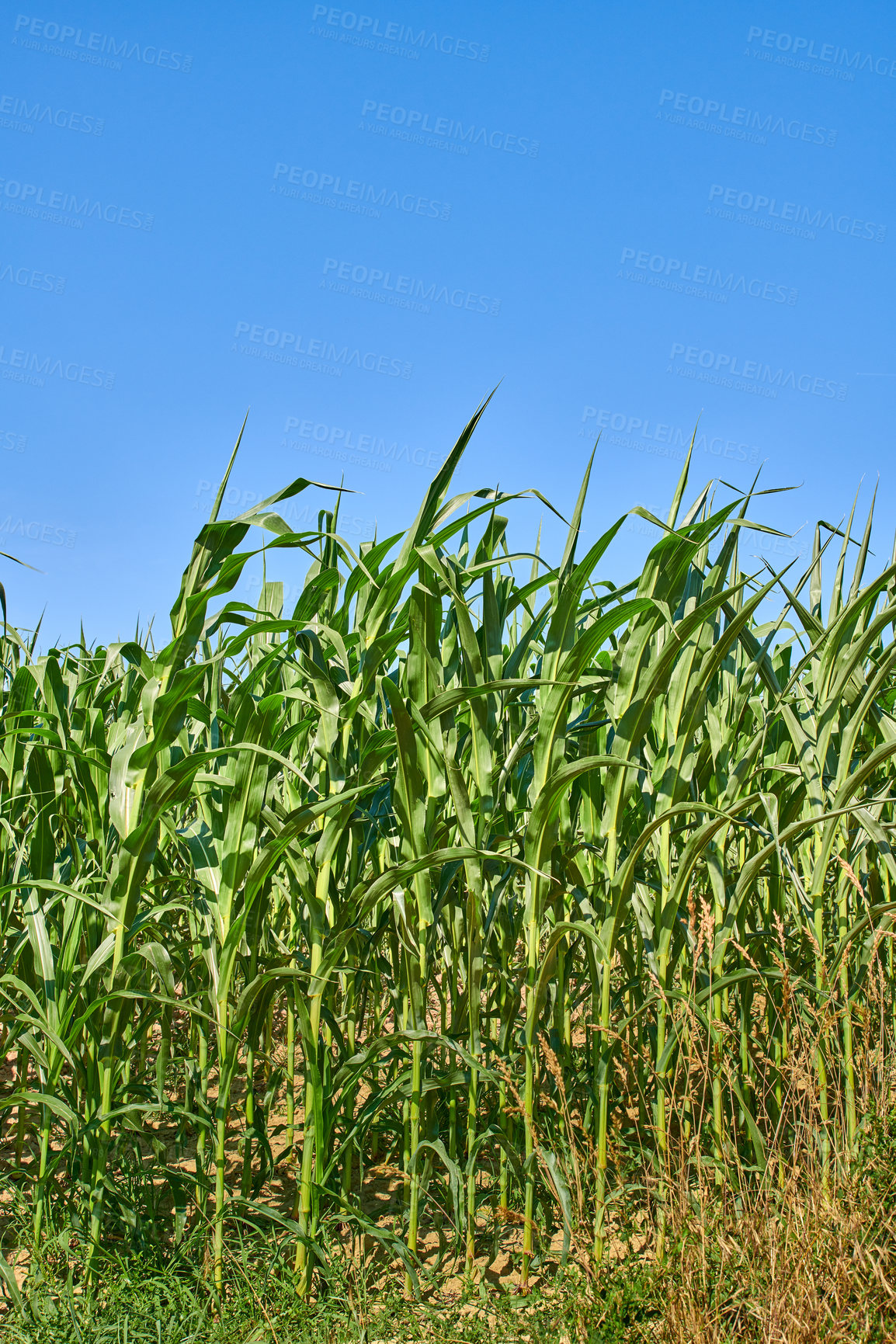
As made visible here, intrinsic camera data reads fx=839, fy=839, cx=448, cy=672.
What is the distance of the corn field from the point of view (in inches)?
78.9

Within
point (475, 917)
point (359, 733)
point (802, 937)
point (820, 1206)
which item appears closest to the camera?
point (820, 1206)

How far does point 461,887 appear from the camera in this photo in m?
2.50

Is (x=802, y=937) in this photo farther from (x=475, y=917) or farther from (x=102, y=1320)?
(x=102, y=1320)

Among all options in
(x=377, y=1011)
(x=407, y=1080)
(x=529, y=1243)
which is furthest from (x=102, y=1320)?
(x=377, y=1011)

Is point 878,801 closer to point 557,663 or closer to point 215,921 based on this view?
point 557,663

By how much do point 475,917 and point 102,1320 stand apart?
122 centimetres

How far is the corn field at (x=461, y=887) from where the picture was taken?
2.00m

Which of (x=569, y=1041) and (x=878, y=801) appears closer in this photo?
(x=878, y=801)

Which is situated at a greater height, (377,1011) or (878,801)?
(878,801)

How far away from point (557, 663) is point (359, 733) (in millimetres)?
591

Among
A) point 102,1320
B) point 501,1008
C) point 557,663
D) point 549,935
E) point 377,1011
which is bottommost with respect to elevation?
point 102,1320

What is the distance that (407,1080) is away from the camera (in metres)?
2.24

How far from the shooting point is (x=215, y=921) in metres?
2.09

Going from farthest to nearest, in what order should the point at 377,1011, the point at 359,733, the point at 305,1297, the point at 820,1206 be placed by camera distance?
the point at 377,1011, the point at 359,733, the point at 305,1297, the point at 820,1206
